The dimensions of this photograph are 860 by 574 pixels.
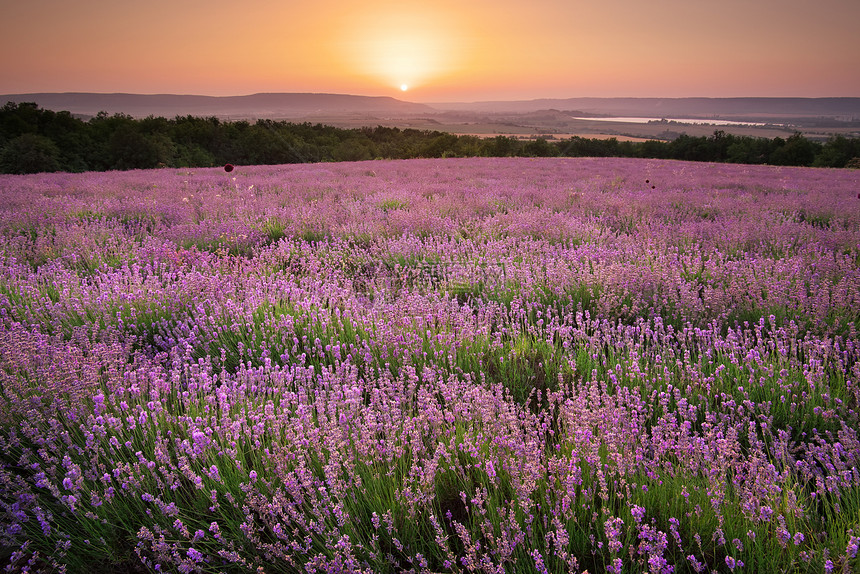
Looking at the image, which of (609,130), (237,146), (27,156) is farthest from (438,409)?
(609,130)

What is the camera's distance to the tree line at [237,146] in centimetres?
3489

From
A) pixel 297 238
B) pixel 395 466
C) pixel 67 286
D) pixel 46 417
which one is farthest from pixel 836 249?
pixel 67 286

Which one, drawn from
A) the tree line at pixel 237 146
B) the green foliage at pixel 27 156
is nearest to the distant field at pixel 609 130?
the tree line at pixel 237 146

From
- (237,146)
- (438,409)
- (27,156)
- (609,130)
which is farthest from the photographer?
(609,130)

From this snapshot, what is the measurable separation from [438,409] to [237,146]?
50.3m

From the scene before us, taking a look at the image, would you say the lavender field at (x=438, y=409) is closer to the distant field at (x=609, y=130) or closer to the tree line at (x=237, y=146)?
the tree line at (x=237, y=146)

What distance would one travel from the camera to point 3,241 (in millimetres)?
5770

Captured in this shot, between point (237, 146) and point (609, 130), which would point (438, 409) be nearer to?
point (237, 146)

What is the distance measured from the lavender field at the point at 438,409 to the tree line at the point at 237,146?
30.2 meters

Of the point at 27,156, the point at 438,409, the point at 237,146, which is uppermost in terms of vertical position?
the point at 237,146

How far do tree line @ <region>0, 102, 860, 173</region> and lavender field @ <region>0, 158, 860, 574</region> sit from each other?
1188 inches

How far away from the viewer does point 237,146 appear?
45750 mm

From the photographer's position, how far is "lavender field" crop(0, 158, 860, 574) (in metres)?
1.60

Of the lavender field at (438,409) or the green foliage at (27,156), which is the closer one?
the lavender field at (438,409)
